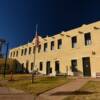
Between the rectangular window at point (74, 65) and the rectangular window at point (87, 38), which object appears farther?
the rectangular window at point (74, 65)

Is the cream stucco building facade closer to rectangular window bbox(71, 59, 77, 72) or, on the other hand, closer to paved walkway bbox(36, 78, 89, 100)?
rectangular window bbox(71, 59, 77, 72)

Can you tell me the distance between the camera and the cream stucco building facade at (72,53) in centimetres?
2422

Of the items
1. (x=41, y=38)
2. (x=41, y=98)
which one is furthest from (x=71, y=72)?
(x=41, y=98)

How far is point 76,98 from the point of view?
9.81m

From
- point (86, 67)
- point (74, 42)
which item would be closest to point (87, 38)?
point (74, 42)

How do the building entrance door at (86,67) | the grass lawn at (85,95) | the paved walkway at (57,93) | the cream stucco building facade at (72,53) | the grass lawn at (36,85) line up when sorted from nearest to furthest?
the grass lawn at (85,95) → the paved walkway at (57,93) → the grass lawn at (36,85) → the cream stucco building facade at (72,53) → the building entrance door at (86,67)

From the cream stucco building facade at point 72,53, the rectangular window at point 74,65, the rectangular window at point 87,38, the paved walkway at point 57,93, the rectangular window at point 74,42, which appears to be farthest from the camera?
the rectangular window at point 74,42

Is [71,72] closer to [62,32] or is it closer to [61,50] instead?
[61,50]

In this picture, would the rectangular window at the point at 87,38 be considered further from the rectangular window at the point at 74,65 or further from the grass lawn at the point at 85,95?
the grass lawn at the point at 85,95

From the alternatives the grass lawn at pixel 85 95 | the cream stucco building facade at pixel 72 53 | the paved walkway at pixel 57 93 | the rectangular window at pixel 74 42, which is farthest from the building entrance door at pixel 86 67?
the grass lawn at pixel 85 95

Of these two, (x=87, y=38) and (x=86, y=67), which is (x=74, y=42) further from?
(x=86, y=67)

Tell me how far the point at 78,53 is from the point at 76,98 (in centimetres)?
1719

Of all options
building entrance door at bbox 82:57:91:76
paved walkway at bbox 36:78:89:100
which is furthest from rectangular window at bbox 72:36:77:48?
paved walkway at bbox 36:78:89:100

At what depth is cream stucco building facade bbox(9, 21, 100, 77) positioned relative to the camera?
24222 mm
